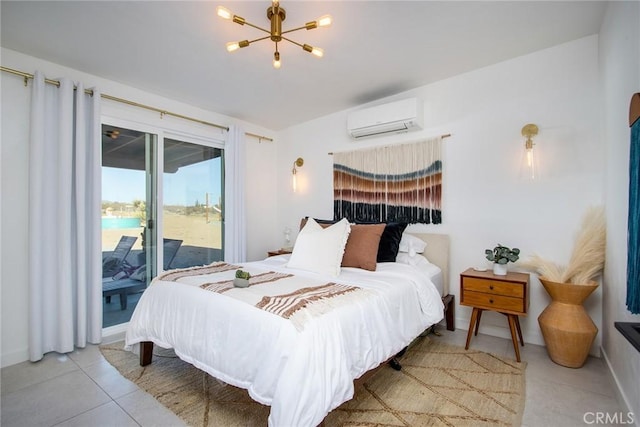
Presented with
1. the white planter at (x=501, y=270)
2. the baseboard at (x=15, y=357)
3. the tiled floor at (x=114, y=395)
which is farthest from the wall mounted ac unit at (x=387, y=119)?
the baseboard at (x=15, y=357)

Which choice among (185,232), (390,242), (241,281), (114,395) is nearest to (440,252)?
(390,242)

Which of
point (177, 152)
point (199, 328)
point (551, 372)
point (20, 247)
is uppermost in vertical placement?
point (177, 152)

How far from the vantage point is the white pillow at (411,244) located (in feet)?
9.89

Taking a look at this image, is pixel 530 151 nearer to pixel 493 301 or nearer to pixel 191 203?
pixel 493 301

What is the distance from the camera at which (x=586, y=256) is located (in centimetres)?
219

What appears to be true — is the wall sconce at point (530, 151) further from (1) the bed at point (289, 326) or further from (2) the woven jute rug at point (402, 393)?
(2) the woven jute rug at point (402, 393)

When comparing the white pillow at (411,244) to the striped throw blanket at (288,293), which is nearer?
the striped throw blanket at (288,293)

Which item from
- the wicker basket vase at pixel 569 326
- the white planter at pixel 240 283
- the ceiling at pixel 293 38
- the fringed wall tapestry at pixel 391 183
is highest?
the ceiling at pixel 293 38

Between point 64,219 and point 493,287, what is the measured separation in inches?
144

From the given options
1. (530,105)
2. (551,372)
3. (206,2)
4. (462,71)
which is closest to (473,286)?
(551,372)

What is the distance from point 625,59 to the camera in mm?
1702

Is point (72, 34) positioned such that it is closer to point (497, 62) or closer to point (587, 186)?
point (497, 62)

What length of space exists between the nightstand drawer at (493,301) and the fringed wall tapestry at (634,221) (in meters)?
0.99

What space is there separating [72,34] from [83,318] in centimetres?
235
